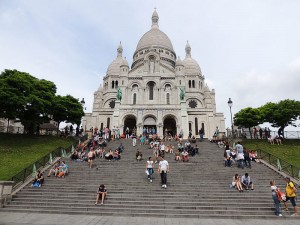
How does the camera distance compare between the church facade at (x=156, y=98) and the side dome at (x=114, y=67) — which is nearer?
the church facade at (x=156, y=98)

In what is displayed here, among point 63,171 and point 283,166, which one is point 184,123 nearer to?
point 283,166

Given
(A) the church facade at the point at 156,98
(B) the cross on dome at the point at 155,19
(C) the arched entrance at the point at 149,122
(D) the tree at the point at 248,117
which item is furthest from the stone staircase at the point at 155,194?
(B) the cross on dome at the point at 155,19

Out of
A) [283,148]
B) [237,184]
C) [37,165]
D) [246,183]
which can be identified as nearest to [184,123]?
[283,148]

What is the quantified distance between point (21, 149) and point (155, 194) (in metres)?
15.2

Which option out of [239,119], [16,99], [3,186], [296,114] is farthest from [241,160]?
[16,99]

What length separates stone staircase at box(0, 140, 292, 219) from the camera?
33.1ft

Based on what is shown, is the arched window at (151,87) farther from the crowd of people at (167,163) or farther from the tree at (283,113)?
the tree at (283,113)

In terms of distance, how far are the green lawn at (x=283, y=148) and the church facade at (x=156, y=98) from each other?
12.2m

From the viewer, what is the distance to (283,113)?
1054 inches

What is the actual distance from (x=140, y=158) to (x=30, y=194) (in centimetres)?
807

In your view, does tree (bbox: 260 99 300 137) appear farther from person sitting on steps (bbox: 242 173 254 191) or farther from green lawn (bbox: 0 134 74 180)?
green lawn (bbox: 0 134 74 180)

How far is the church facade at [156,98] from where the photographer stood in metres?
37.5

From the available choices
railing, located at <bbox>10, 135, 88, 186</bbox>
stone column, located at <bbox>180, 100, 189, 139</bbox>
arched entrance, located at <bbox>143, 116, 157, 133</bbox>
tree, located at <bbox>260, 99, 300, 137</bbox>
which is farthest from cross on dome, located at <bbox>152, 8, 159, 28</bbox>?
railing, located at <bbox>10, 135, 88, 186</bbox>

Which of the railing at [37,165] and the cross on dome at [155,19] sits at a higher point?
the cross on dome at [155,19]
